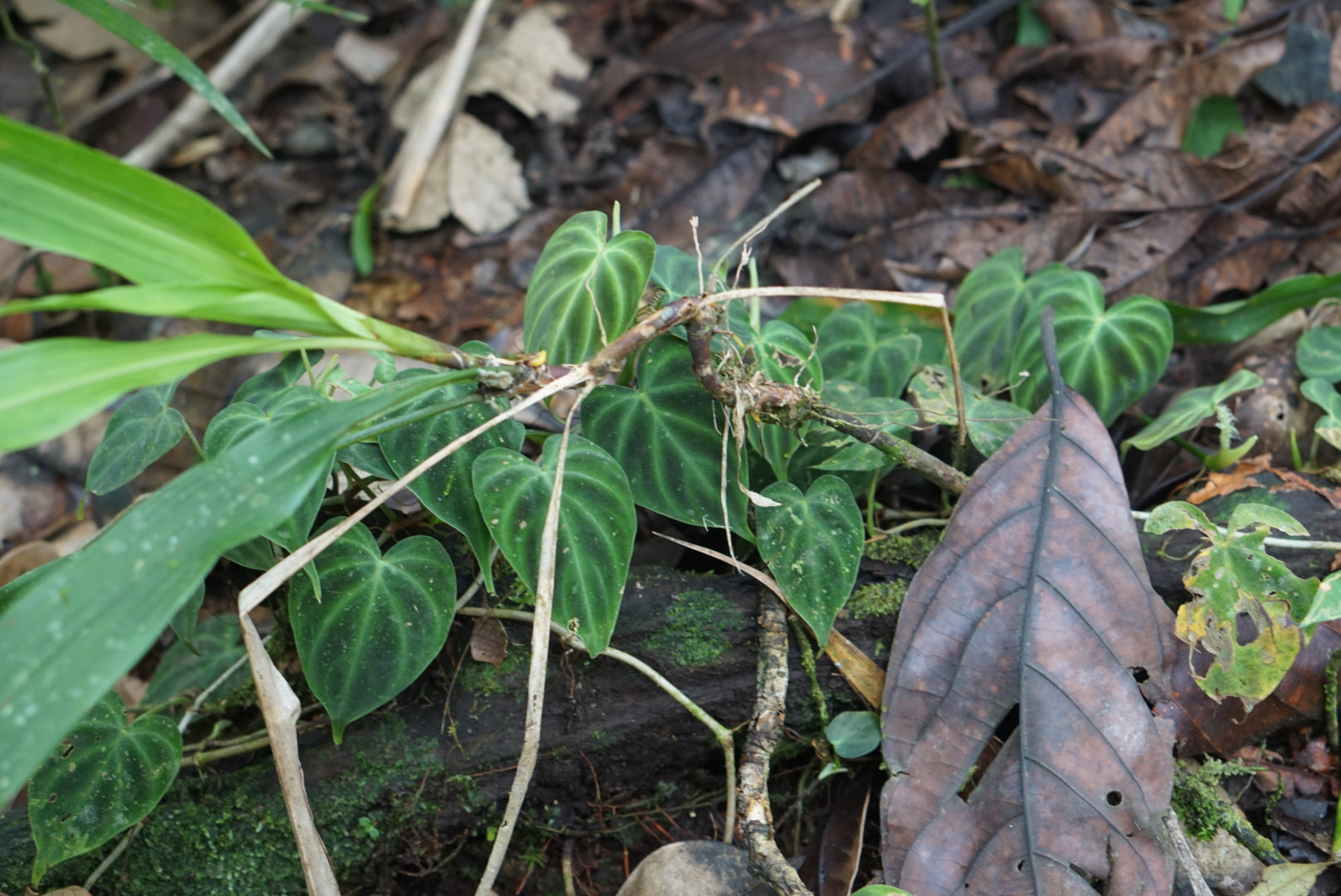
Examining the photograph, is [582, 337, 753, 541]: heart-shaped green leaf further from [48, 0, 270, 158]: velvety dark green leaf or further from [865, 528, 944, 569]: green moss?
[48, 0, 270, 158]: velvety dark green leaf

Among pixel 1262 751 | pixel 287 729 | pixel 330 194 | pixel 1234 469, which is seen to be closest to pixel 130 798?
A: pixel 287 729

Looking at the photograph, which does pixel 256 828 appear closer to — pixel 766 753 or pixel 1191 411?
pixel 766 753

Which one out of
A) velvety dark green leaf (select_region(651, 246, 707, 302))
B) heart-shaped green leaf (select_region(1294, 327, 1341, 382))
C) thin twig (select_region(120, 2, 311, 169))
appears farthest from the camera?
thin twig (select_region(120, 2, 311, 169))

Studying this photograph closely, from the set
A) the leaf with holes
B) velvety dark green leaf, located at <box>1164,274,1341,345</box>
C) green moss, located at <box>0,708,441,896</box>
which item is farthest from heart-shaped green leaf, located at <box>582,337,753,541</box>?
velvety dark green leaf, located at <box>1164,274,1341,345</box>

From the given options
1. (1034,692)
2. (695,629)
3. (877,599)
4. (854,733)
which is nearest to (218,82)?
(695,629)

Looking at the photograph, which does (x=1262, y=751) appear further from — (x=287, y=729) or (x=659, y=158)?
(x=659, y=158)

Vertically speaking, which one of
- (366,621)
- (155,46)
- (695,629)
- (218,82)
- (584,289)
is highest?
(155,46)

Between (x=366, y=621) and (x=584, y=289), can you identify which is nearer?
(x=366, y=621)

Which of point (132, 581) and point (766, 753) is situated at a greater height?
point (132, 581)
